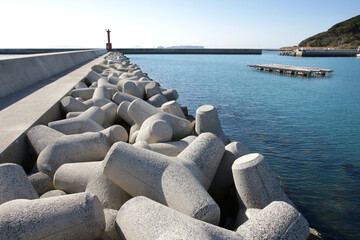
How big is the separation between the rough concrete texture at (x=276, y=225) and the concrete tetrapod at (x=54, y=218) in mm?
1120

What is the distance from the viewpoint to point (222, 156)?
12.8 feet

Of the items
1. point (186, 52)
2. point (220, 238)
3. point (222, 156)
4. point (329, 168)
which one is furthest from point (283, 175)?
point (186, 52)

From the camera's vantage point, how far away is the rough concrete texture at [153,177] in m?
2.64

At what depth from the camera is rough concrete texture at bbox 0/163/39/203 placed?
2.65 m

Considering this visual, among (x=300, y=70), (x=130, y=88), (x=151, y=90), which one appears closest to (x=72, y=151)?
(x=130, y=88)

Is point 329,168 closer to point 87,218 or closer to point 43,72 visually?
point 87,218

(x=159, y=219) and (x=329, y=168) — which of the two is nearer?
(x=159, y=219)

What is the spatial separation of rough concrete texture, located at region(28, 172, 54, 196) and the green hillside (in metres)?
108

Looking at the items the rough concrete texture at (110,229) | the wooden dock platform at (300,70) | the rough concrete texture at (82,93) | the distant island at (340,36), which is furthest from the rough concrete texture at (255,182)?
the distant island at (340,36)

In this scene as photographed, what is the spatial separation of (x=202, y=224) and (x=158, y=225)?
13.9 inches

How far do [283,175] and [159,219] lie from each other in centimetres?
497

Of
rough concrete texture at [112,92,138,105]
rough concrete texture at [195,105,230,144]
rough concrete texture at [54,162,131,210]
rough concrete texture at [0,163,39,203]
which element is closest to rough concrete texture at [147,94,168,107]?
rough concrete texture at [112,92,138,105]

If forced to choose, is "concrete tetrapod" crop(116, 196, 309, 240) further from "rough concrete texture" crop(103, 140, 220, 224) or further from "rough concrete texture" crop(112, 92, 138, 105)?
"rough concrete texture" crop(112, 92, 138, 105)

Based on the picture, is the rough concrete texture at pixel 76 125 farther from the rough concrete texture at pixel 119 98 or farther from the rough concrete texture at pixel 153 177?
the rough concrete texture at pixel 153 177
